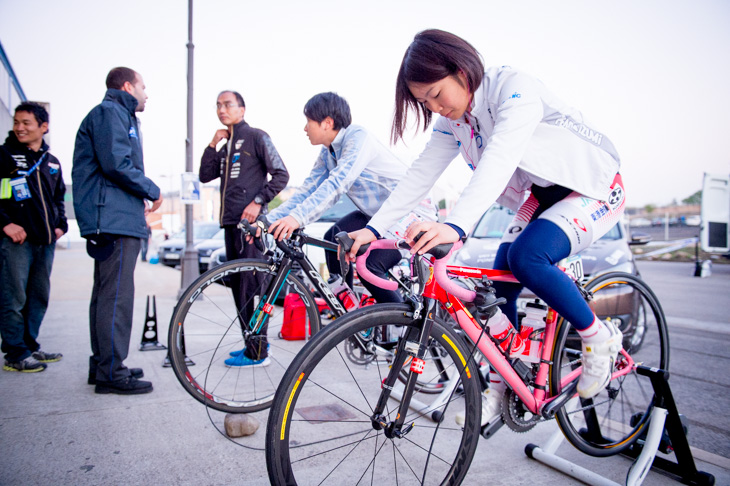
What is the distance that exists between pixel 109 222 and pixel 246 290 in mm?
1016

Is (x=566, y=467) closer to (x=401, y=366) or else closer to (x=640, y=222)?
(x=401, y=366)

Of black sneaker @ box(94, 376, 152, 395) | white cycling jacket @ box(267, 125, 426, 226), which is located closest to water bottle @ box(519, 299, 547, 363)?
white cycling jacket @ box(267, 125, 426, 226)

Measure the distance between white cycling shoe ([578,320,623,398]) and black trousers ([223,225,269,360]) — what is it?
1863 millimetres

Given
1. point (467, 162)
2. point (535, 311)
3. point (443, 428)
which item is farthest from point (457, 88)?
point (443, 428)

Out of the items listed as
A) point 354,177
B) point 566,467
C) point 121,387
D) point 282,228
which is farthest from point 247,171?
point 566,467

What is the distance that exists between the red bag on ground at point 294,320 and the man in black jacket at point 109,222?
4.97ft

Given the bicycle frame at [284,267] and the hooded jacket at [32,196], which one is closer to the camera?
the bicycle frame at [284,267]

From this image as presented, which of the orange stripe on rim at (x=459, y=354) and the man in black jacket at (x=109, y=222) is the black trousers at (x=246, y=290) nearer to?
the man in black jacket at (x=109, y=222)

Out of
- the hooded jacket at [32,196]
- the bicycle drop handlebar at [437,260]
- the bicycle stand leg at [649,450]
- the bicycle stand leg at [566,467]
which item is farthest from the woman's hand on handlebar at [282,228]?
the hooded jacket at [32,196]

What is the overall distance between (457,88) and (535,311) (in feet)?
4.07

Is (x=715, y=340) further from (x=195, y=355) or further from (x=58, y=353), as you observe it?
(x=58, y=353)

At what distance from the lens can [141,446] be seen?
2504 millimetres

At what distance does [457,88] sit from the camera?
208cm

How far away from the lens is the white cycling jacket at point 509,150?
1876mm
